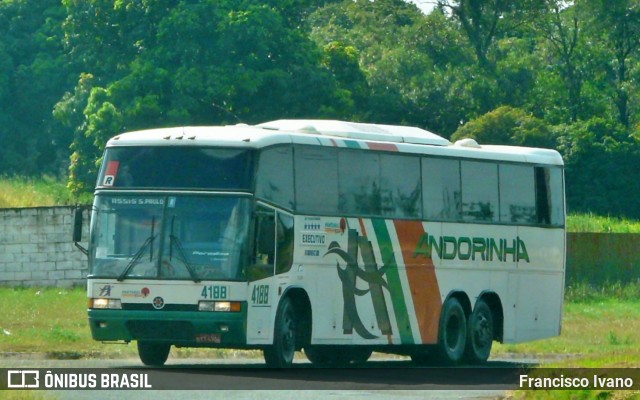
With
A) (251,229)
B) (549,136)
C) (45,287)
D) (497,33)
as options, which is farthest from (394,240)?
(497,33)

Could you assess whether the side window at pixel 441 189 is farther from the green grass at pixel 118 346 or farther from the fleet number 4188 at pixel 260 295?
the fleet number 4188 at pixel 260 295

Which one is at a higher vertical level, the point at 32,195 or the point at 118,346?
the point at 32,195

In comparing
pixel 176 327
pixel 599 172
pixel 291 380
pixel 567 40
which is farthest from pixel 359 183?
pixel 567 40

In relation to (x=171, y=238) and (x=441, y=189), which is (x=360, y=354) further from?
(x=171, y=238)

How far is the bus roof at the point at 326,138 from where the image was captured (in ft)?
62.1

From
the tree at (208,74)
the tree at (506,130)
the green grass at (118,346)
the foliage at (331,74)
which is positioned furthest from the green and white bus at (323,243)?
the tree at (506,130)

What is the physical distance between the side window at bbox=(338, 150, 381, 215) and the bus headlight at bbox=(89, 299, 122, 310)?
12.0ft

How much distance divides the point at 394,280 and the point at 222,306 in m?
4.02

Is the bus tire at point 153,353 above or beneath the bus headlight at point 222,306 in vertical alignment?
beneath

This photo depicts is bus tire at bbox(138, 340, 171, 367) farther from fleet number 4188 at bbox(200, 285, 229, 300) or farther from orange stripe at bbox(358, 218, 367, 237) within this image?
orange stripe at bbox(358, 218, 367, 237)

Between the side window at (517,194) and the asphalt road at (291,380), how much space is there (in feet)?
8.45

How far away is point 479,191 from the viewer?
76.3 feet

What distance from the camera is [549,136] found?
174 ft

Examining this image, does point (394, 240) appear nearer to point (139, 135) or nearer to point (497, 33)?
point (139, 135)
